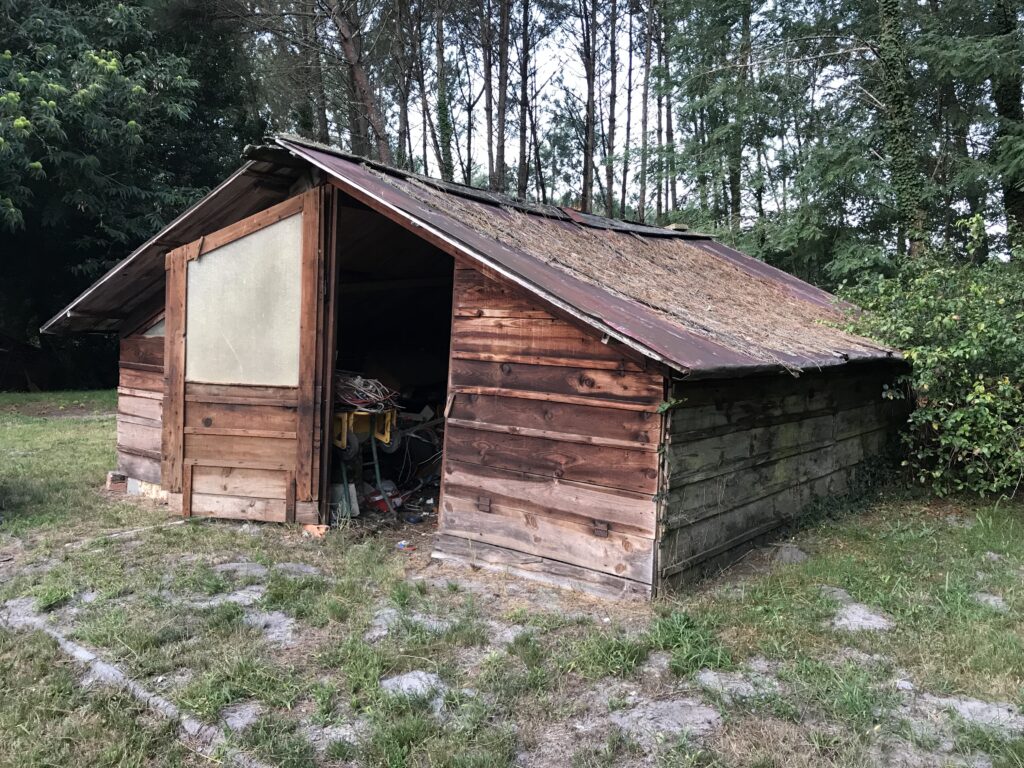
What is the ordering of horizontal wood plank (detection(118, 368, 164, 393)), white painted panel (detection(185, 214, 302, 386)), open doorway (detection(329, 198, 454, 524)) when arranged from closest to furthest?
white painted panel (detection(185, 214, 302, 386)) < open doorway (detection(329, 198, 454, 524)) < horizontal wood plank (detection(118, 368, 164, 393))

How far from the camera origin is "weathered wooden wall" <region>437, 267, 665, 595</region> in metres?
5.12

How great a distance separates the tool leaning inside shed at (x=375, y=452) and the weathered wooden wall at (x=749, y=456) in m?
3.23

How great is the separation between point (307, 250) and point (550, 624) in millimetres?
4050

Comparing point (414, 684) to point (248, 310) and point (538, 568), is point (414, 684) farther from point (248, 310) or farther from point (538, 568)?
point (248, 310)

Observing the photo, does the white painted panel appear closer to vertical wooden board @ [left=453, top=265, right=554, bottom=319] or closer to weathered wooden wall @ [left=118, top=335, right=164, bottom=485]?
weathered wooden wall @ [left=118, top=335, right=164, bottom=485]

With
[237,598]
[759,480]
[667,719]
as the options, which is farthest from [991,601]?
[237,598]

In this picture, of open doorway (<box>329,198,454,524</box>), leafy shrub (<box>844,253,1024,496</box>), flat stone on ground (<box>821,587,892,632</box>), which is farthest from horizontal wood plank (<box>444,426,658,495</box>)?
leafy shrub (<box>844,253,1024,496</box>)

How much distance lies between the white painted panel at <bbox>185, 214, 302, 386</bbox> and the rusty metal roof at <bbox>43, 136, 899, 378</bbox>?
0.60m

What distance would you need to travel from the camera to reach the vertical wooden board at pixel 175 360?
23.8 feet

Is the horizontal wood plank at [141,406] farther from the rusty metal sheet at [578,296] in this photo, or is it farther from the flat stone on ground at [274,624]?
the flat stone on ground at [274,624]

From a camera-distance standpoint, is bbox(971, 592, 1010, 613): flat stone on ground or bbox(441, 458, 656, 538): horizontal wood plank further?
bbox(441, 458, 656, 538): horizontal wood plank

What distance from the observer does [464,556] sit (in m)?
6.04

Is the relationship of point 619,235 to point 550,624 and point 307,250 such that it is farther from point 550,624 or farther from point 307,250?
point 550,624

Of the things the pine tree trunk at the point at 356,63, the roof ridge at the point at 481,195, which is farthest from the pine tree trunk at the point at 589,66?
the roof ridge at the point at 481,195
